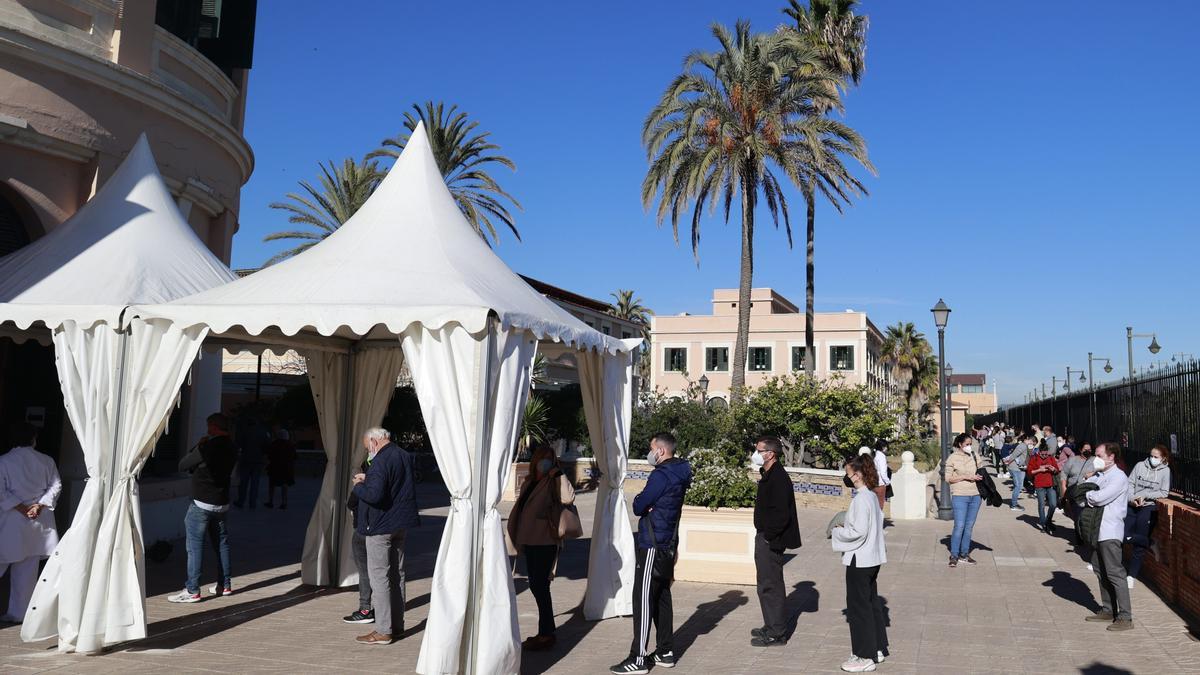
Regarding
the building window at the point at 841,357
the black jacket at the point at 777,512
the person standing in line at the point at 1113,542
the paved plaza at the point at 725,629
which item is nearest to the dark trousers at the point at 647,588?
the paved plaza at the point at 725,629

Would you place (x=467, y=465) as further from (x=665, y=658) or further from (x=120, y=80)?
(x=120, y=80)

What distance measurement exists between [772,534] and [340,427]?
493cm

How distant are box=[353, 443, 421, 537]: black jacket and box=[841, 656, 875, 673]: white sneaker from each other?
3.56m

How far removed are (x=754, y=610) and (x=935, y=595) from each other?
2396mm

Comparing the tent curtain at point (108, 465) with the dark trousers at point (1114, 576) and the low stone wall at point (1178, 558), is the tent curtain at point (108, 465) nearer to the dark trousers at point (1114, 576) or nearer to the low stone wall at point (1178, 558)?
the dark trousers at point (1114, 576)

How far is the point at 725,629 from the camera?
9.03 meters

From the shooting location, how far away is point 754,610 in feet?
32.8

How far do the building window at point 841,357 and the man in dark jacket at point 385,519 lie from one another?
2309 inches

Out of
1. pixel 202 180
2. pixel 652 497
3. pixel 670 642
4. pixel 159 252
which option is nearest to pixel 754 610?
pixel 670 642

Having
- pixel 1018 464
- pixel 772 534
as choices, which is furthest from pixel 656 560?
pixel 1018 464

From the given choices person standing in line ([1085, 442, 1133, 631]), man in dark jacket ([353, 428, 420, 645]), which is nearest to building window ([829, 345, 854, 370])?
person standing in line ([1085, 442, 1133, 631])

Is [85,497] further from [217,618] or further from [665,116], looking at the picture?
[665,116]

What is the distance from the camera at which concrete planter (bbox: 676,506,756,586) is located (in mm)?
11523

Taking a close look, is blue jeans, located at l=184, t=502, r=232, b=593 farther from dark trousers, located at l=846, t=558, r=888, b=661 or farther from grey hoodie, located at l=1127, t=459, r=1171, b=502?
grey hoodie, located at l=1127, t=459, r=1171, b=502
